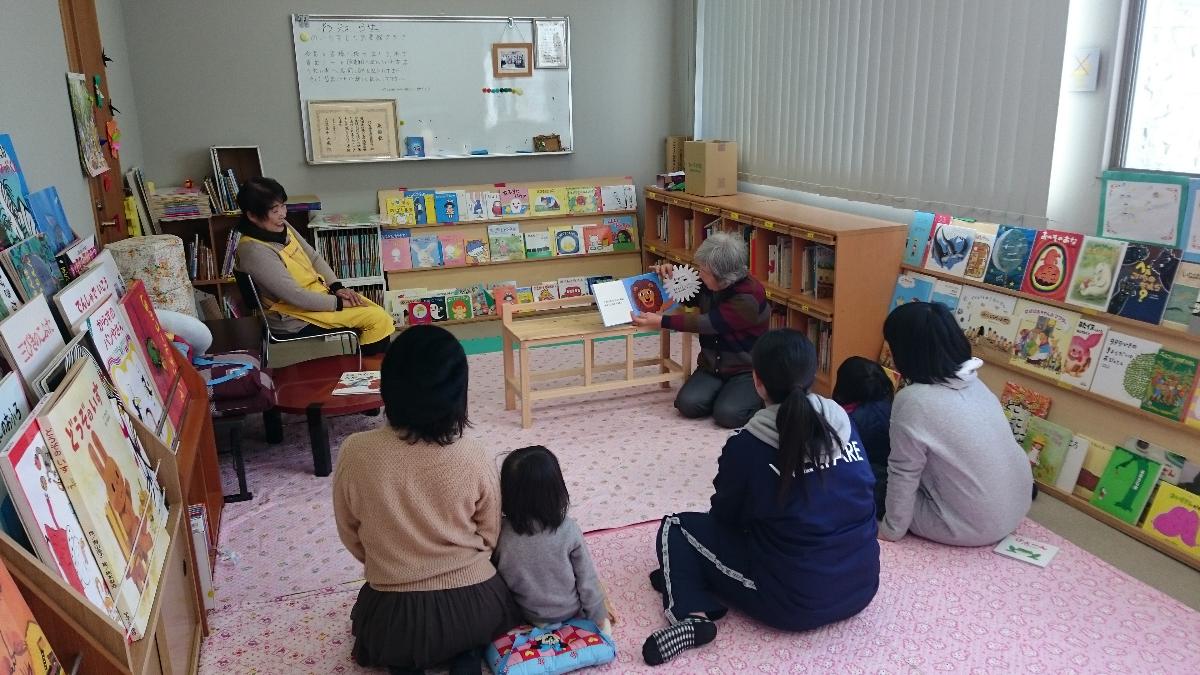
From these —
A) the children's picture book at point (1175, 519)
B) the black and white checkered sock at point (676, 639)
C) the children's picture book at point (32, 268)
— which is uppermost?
the children's picture book at point (32, 268)

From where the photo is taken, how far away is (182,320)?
342cm

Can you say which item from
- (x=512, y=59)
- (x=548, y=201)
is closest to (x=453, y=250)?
(x=548, y=201)

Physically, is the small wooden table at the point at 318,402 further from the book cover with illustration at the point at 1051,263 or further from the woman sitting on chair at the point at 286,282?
the book cover with illustration at the point at 1051,263

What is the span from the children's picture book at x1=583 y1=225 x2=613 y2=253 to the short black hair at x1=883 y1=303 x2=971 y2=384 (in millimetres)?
3745

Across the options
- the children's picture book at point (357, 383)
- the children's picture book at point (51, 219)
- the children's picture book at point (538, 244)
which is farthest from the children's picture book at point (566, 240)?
the children's picture book at point (51, 219)

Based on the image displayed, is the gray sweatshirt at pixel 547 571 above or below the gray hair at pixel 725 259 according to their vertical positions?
below

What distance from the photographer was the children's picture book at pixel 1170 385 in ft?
9.52

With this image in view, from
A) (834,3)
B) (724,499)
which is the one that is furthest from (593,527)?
(834,3)

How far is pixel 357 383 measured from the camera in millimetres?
3742

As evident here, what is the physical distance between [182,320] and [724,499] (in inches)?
92.5

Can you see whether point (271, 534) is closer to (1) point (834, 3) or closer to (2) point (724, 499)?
(2) point (724, 499)

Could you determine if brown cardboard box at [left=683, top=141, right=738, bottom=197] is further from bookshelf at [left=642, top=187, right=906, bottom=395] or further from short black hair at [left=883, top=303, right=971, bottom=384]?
short black hair at [left=883, top=303, right=971, bottom=384]

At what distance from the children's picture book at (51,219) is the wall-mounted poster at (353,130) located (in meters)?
2.81

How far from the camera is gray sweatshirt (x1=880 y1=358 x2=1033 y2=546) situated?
8.95 ft
